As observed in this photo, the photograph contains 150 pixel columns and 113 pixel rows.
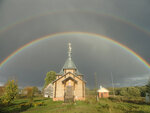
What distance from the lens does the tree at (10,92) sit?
16.3 metres

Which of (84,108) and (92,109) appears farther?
(84,108)

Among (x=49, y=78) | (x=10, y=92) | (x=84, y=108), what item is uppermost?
(x=49, y=78)

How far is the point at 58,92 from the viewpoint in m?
23.3

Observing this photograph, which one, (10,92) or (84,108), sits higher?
(10,92)

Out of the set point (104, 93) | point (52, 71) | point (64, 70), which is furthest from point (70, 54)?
point (52, 71)

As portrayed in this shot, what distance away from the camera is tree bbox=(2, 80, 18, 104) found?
1627cm

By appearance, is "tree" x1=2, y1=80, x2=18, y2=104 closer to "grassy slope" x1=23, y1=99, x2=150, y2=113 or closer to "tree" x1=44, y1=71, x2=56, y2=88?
"grassy slope" x1=23, y1=99, x2=150, y2=113

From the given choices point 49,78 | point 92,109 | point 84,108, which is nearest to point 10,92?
point 84,108

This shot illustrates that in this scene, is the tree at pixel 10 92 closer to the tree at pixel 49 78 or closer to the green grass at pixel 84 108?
the green grass at pixel 84 108

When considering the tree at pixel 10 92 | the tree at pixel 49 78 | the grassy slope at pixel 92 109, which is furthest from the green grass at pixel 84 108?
the tree at pixel 49 78

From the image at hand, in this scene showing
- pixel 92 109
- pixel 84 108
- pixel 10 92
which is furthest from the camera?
pixel 10 92

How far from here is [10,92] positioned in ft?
54.4

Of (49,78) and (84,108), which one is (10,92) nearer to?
(84,108)

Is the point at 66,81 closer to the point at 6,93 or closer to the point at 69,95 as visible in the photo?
the point at 69,95
